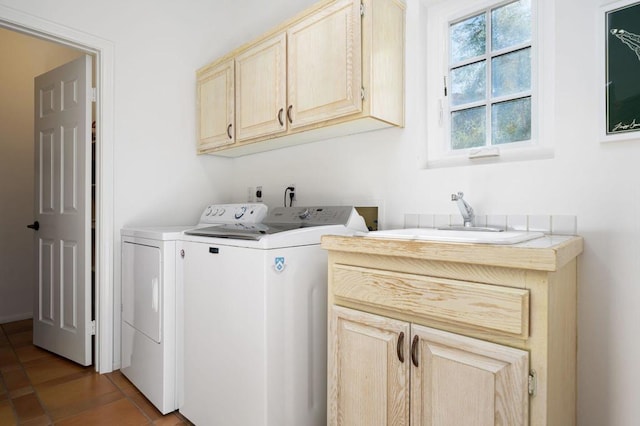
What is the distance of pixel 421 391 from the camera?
3.74ft

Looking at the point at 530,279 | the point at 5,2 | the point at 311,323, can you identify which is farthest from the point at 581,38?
the point at 5,2

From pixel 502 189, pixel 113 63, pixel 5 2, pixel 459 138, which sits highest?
pixel 5 2

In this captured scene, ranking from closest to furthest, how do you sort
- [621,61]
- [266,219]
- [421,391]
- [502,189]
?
[421,391], [621,61], [502,189], [266,219]

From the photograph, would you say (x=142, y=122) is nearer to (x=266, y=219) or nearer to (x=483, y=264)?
(x=266, y=219)

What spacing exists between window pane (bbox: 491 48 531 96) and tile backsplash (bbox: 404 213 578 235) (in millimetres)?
600

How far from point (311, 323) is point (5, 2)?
2.50 metres

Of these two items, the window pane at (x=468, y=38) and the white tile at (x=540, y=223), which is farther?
the window pane at (x=468, y=38)

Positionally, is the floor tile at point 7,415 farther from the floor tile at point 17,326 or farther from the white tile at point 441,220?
the white tile at point 441,220

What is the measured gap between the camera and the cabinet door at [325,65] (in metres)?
1.70

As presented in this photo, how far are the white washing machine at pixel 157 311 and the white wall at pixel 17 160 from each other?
2022 mm

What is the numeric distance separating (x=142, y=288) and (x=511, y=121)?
217 centimetres

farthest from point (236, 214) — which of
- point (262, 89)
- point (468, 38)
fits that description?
point (468, 38)

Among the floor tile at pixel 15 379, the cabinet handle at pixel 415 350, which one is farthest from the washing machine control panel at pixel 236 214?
the floor tile at pixel 15 379

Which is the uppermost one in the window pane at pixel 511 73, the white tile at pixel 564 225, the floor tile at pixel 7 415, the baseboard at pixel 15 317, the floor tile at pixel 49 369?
the window pane at pixel 511 73
